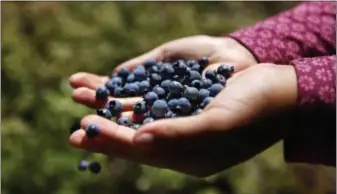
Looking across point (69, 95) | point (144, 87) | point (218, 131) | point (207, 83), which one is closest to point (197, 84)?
point (207, 83)

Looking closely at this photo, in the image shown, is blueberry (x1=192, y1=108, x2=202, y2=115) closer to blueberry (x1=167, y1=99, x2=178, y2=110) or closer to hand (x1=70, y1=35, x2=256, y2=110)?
blueberry (x1=167, y1=99, x2=178, y2=110)

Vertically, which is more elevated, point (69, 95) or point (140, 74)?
point (140, 74)

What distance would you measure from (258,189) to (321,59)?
960 mm

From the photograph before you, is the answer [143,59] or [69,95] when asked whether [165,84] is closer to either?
[143,59]

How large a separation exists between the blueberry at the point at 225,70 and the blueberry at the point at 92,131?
0.30 metres

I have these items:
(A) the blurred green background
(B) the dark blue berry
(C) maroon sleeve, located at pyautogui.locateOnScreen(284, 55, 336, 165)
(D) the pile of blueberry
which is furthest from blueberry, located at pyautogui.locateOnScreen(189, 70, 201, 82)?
(A) the blurred green background

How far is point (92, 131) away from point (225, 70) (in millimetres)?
317

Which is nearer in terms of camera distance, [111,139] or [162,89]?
[111,139]

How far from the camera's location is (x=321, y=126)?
115 cm

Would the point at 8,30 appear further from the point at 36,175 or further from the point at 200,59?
the point at 200,59

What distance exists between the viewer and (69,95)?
6.96ft

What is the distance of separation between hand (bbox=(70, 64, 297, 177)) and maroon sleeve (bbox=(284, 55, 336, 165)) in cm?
2

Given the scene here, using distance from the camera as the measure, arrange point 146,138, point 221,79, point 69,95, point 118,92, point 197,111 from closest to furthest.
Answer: point 146,138 < point 197,111 < point 221,79 < point 118,92 < point 69,95

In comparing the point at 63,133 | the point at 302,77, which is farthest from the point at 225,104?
the point at 63,133
